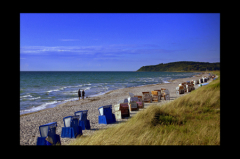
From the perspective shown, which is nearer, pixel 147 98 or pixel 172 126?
pixel 172 126

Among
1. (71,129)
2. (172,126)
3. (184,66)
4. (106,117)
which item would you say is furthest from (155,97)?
(184,66)

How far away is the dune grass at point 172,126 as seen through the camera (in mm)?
4789

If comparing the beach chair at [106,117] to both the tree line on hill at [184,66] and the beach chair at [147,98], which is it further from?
the tree line on hill at [184,66]

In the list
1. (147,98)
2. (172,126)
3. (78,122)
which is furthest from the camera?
(147,98)

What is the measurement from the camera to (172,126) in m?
6.48

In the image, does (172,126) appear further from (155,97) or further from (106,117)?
(155,97)

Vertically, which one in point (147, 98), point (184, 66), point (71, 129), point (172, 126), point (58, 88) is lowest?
point (71, 129)

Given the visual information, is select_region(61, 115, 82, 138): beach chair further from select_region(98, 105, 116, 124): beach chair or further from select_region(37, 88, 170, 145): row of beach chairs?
select_region(98, 105, 116, 124): beach chair

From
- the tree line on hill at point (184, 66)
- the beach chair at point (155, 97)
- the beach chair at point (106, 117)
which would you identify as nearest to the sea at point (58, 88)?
the beach chair at point (106, 117)

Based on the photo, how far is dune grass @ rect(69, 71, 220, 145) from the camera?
479 centimetres

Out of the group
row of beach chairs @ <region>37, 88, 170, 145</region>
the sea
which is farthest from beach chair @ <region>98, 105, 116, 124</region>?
the sea
